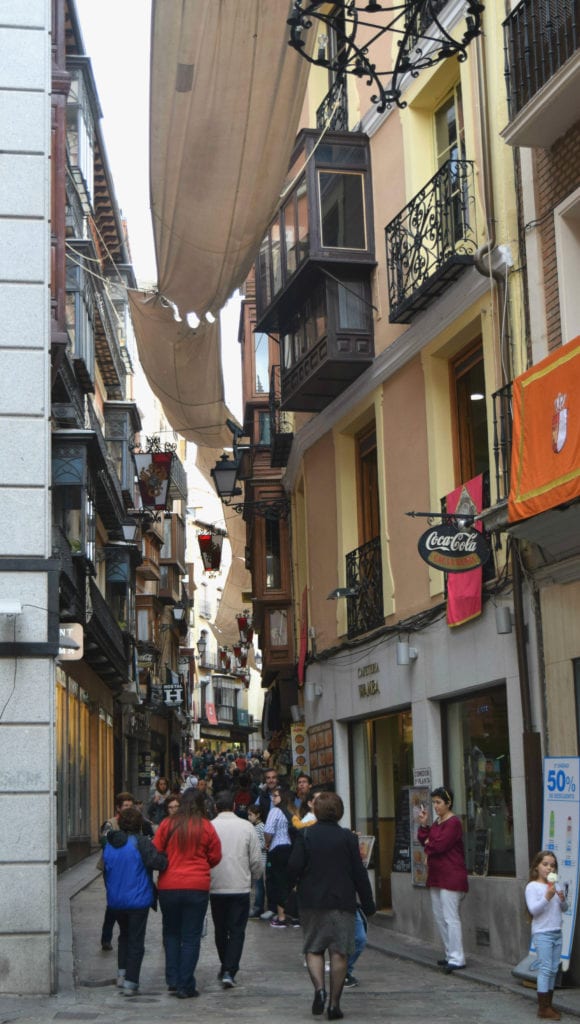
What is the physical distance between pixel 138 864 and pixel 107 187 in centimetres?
2719

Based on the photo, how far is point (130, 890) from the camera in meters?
12.5

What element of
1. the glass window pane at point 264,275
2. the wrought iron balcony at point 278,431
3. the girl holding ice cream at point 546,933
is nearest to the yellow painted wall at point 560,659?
the girl holding ice cream at point 546,933

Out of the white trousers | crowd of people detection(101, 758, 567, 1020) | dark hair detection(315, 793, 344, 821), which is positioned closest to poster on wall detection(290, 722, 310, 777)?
crowd of people detection(101, 758, 567, 1020)

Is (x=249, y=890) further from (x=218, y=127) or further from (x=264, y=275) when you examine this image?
(x=264, y=275)

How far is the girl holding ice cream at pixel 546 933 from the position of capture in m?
10.8

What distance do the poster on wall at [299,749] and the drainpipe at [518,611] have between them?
35.9 feet

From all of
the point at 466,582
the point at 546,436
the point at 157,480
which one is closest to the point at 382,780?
the point at 466,582

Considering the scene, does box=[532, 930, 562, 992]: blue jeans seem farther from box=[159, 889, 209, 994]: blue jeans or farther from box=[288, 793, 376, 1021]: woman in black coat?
box=[159, 889, 209, 994]: blue jeans

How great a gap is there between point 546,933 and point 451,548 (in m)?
4.58

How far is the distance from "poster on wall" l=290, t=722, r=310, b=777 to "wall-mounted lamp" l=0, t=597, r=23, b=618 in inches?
507

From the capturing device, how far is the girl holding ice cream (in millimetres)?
10781

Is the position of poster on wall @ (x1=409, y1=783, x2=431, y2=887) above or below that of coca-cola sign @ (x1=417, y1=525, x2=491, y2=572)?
below

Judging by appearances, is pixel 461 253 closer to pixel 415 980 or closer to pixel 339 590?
pixel 339 590

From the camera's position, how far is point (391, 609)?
1853 centimetres
